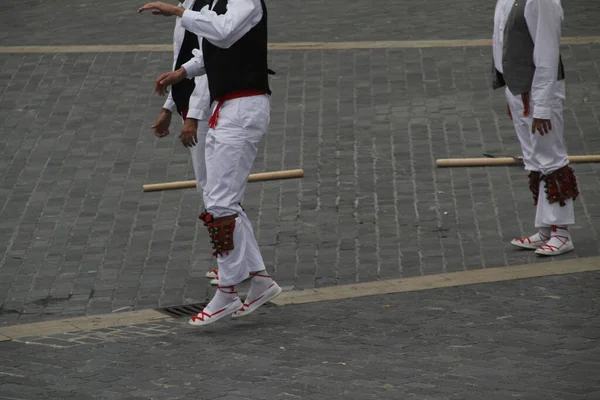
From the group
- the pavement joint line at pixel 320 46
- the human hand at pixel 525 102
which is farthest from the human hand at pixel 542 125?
the pavement joint line at pixel 320 46

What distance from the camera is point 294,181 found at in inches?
416

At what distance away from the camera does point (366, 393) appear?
20.3 feet

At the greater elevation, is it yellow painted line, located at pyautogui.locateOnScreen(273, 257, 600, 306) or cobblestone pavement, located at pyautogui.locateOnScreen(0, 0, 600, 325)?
yellow painted line, located at pyautogui.locateOnScreen(273, 257, 600, 306)

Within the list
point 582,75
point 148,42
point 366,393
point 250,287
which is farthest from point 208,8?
point 148,42

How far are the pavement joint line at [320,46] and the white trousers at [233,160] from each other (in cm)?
657

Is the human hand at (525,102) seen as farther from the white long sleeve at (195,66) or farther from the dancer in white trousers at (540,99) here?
the white long sleeve at (195,66)

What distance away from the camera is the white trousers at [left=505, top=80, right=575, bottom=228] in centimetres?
859

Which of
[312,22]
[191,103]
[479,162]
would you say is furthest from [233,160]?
[312,22]

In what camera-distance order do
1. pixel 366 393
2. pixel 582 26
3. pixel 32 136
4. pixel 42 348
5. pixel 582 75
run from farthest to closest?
pixel 582 26
pixel 582 75
pixel 32 136
pixel 42 348
pixel 366 393

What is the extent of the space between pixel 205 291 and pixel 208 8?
1.94 meters

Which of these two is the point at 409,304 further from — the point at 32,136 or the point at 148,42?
the point at 148,42

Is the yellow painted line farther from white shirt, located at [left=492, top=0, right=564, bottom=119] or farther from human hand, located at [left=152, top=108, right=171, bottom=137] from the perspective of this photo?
human hand, located at [left=152, top=108, right=171, bottom=137]

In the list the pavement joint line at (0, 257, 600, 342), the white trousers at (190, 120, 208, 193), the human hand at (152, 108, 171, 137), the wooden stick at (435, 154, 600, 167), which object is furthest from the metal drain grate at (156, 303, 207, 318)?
the wooden stick at (435, 154, 600, 167)

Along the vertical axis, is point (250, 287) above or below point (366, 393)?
below
